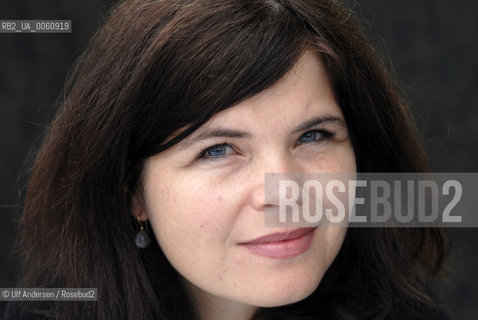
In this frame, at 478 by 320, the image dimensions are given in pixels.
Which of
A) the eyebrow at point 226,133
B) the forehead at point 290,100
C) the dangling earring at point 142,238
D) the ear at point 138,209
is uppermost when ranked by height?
the forehead at point 290,100

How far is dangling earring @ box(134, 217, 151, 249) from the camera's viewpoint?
5.91ft

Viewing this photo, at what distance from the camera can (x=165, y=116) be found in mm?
1579

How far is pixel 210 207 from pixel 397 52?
1547 mm

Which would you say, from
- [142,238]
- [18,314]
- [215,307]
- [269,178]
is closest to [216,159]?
[269,178]

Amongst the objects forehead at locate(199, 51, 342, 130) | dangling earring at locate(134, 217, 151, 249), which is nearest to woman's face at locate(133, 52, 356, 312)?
forehead at locate(199, 51, 342, 130)

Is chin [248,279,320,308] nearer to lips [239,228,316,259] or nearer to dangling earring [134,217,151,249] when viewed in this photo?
lips [239,228,316,259]

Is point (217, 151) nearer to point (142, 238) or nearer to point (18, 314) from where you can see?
point (142, 238)

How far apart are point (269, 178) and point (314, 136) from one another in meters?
0.18

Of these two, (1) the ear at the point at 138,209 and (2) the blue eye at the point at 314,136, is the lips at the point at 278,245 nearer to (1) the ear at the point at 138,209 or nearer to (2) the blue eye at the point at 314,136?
(2) the blue eye at the point at 314,136

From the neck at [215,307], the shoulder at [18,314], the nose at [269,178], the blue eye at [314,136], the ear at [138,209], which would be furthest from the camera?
the shoulder at [18,314]

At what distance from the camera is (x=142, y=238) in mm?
1802

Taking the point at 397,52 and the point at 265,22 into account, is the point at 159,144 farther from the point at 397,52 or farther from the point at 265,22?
the point at 397,52

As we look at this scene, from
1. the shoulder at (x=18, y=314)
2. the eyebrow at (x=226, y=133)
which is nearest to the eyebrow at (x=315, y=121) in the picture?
the eyebrow at (x=226, y=133)

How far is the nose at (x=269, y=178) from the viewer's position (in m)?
1.52
